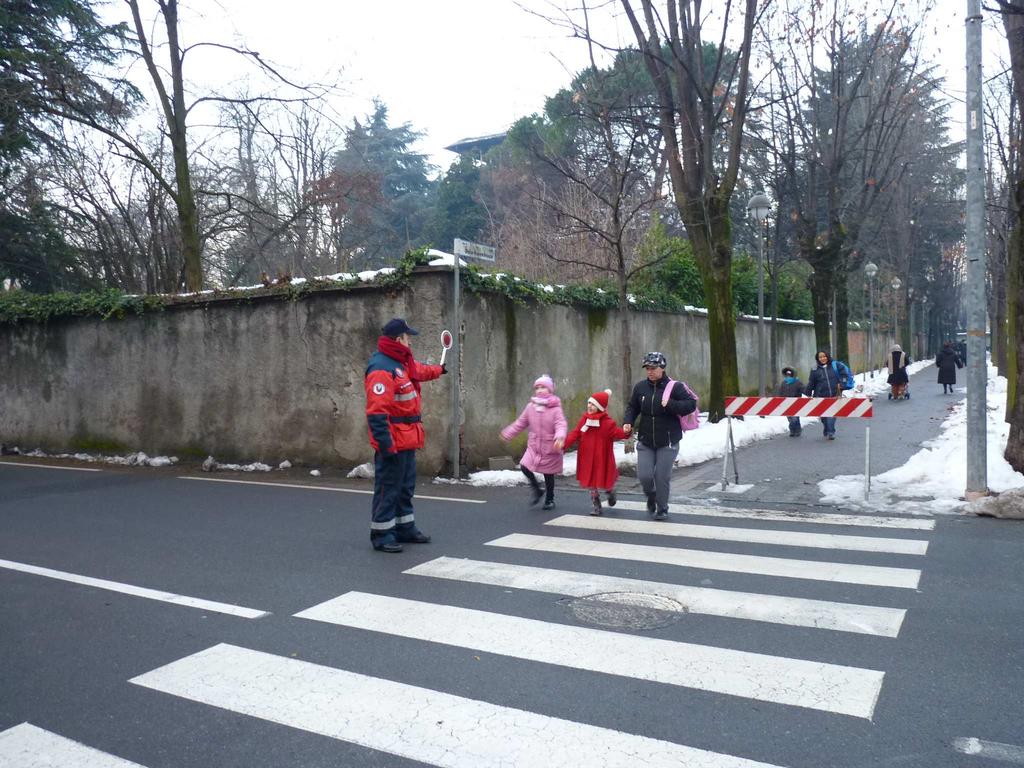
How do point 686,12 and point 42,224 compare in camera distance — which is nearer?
point 686,12

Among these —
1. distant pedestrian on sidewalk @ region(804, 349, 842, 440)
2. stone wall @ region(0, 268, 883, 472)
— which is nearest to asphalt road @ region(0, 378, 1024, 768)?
stone wall @ region(0, 268, 883, 472)

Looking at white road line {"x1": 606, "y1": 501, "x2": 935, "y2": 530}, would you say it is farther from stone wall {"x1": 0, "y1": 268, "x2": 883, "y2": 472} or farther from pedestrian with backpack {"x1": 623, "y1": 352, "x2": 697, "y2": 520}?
stone wall {"x1": 0, "y1": 268, "x2": 883, "y2": 472}

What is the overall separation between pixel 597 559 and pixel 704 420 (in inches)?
469

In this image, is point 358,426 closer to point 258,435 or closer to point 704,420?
point 258,435

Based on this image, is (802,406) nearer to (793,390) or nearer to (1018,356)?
(1018,356)

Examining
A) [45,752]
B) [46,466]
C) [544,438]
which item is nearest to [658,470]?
[544,438]

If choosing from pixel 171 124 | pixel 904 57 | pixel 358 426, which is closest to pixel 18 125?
pixel 171 124

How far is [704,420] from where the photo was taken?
59.5 feet

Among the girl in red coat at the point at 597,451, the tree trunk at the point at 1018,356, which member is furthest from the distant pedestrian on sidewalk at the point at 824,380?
the girl in red coat at the point at 597,451

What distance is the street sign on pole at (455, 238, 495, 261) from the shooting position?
440 inches

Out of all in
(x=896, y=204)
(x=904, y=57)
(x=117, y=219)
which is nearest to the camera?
(x=904, y=57)

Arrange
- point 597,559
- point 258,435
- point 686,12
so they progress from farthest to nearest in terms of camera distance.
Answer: point 686,12 < point 258,435 < point 597,559

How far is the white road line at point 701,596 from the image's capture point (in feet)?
16.7

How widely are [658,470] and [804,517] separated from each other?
Result: 1574mm
